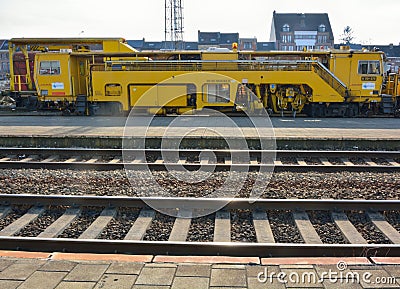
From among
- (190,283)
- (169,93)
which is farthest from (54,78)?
(190,283)

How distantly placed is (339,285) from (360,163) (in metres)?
5.95

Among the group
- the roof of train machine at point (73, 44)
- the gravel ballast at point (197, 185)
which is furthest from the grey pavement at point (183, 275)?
the roof of train machine at point (73, 44)

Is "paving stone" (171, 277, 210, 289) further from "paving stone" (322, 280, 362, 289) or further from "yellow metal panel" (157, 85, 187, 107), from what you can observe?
"yellow metal panel" (157, 85, 187, 107)

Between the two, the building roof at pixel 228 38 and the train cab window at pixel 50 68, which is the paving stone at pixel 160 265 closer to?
the train cab window at pixel 50 68

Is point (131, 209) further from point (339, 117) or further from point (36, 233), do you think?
point (339, 117)

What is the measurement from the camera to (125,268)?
370 centimetres

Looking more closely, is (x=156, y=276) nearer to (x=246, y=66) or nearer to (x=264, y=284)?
(x=264, y=284)

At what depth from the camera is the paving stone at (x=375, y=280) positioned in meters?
3.36

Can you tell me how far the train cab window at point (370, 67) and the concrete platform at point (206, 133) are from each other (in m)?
3.79

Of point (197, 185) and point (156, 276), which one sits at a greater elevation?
point (156, 276)

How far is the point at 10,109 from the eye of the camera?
20453mm

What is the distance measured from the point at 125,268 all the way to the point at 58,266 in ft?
2.20

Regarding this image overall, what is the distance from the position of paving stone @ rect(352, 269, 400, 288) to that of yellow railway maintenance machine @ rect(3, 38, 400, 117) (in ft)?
43.8

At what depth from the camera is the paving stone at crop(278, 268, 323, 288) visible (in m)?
3.39
